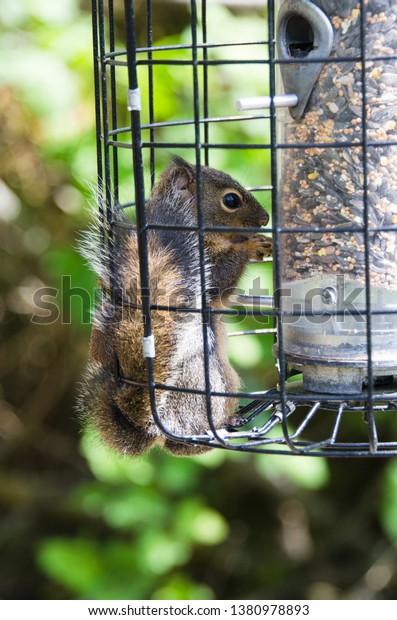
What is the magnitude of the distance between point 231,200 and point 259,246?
0.44 feet

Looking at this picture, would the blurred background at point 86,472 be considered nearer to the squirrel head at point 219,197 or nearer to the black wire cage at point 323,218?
the squirrel head at point 219,197

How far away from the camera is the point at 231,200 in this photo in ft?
5.57

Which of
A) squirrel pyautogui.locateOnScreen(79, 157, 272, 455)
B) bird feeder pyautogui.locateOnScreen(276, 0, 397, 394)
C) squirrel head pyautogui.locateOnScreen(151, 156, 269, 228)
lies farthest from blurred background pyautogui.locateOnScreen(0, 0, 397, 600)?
bird feeder pyautogui.locateOnScreen(276, 0, 397, 394)

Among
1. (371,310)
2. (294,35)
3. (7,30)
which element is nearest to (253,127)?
(7,30)

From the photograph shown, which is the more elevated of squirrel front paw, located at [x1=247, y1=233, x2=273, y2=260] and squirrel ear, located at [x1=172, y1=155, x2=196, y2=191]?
squirrel ear, located at [x1=172, y1=155, x2=196, y2=191]

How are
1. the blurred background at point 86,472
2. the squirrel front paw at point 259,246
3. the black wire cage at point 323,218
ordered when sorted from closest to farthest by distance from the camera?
the black wire cage at point 323,218 < the squirrel front paw at point 259,246 < the blurred background at point 86,472

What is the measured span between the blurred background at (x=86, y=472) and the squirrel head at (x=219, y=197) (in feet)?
1.16

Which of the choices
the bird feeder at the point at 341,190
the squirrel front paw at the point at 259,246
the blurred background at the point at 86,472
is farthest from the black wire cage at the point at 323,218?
the blurred background at the point at 86,472

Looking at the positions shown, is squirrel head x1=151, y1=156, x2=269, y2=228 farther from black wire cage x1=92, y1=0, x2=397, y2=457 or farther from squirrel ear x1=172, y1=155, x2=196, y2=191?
black wire cage x1=92, y1=0, x2=397, y2=457

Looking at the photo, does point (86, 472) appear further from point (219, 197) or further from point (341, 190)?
point (341, 190)

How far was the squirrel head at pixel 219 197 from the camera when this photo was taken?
1.69 metres

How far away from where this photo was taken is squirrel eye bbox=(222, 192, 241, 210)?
5.56ft

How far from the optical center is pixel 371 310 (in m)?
1.23

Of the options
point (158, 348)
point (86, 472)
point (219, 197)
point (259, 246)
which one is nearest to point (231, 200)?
point (219, 197)
